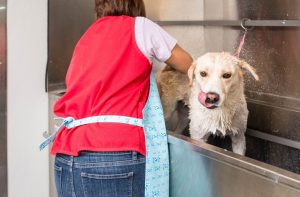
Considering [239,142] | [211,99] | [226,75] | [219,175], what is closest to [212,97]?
[211,99]

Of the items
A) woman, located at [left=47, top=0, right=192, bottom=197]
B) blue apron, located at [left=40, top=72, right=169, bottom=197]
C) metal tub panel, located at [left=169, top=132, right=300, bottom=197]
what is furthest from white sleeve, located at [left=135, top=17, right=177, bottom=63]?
metal tub panel, located at [left=169, top=132, right=300, bottom=197]

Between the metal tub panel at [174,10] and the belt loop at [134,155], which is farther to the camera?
the metal tub panel at [174,10]

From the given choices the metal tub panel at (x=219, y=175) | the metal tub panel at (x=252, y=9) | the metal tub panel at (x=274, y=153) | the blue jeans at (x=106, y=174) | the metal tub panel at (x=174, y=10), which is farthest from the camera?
the metal tub panel at (x=174, y=10)

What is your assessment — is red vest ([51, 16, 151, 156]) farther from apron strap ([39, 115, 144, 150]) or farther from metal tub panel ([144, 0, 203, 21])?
metal tub panel ([144, 0, 203, 21])

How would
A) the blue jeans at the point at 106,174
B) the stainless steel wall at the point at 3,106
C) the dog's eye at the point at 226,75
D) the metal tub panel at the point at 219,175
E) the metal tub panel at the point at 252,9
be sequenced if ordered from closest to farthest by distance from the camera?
the metal tub panel at the point at 219,175
the blue jeans at the point at 106,174
the dog's eye at the point at 226,75
the metal tub panel at the point at 252,9
the stainless steel wall at the point at 3,106

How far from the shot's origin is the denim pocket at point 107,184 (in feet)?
3.36

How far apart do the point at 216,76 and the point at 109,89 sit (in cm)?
31

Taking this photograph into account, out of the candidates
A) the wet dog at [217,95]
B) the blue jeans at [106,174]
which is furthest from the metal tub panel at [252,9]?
the blue jeans at [106,174]

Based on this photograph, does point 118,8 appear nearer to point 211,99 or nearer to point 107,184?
point 211,99

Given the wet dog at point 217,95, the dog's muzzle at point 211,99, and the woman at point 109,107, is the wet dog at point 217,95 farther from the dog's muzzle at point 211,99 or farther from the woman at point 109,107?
the woman at point 109,107

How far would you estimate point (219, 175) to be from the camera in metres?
0.94

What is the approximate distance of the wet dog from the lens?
3.60 ft

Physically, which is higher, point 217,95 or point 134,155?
point 217,95

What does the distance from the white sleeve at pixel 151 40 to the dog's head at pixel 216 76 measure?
0.41 feet
